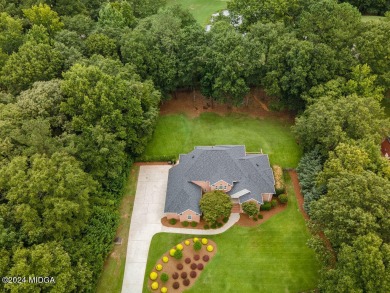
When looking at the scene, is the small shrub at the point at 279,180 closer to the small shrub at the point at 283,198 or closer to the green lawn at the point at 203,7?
the small shrub at the point at 283,198

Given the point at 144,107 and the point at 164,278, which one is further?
the point at 144,107

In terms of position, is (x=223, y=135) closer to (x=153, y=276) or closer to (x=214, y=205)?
(x=214, y=205)

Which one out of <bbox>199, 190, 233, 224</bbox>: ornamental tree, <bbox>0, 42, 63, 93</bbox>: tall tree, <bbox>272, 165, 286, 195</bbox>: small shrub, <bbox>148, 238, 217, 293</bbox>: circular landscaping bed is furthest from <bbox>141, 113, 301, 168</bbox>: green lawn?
<bbox>0, 42, 63, 93</bbox>: tall tree

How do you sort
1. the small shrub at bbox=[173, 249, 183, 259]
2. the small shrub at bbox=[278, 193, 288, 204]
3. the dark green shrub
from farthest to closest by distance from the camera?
1. the small shrub at bbox=[278, 193, 288, 204]
2. the dark green shrub
3. the small shrub at bbox=[173, 249, 183, 259]

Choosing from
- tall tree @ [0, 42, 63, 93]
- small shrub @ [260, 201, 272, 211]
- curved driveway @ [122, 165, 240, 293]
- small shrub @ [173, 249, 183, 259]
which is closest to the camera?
curved driveway @ [122, 165, 240, 293]

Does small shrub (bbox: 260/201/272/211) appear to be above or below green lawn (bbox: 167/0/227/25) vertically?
below

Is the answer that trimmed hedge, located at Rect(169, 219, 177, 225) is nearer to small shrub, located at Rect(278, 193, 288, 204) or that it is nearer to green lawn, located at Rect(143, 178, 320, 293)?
green lawn, located at Rect(143, 178, 320, 293)

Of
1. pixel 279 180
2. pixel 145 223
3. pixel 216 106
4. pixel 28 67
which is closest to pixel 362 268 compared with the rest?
pixel 279 180

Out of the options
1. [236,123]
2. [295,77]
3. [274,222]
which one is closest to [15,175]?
[274,222]
